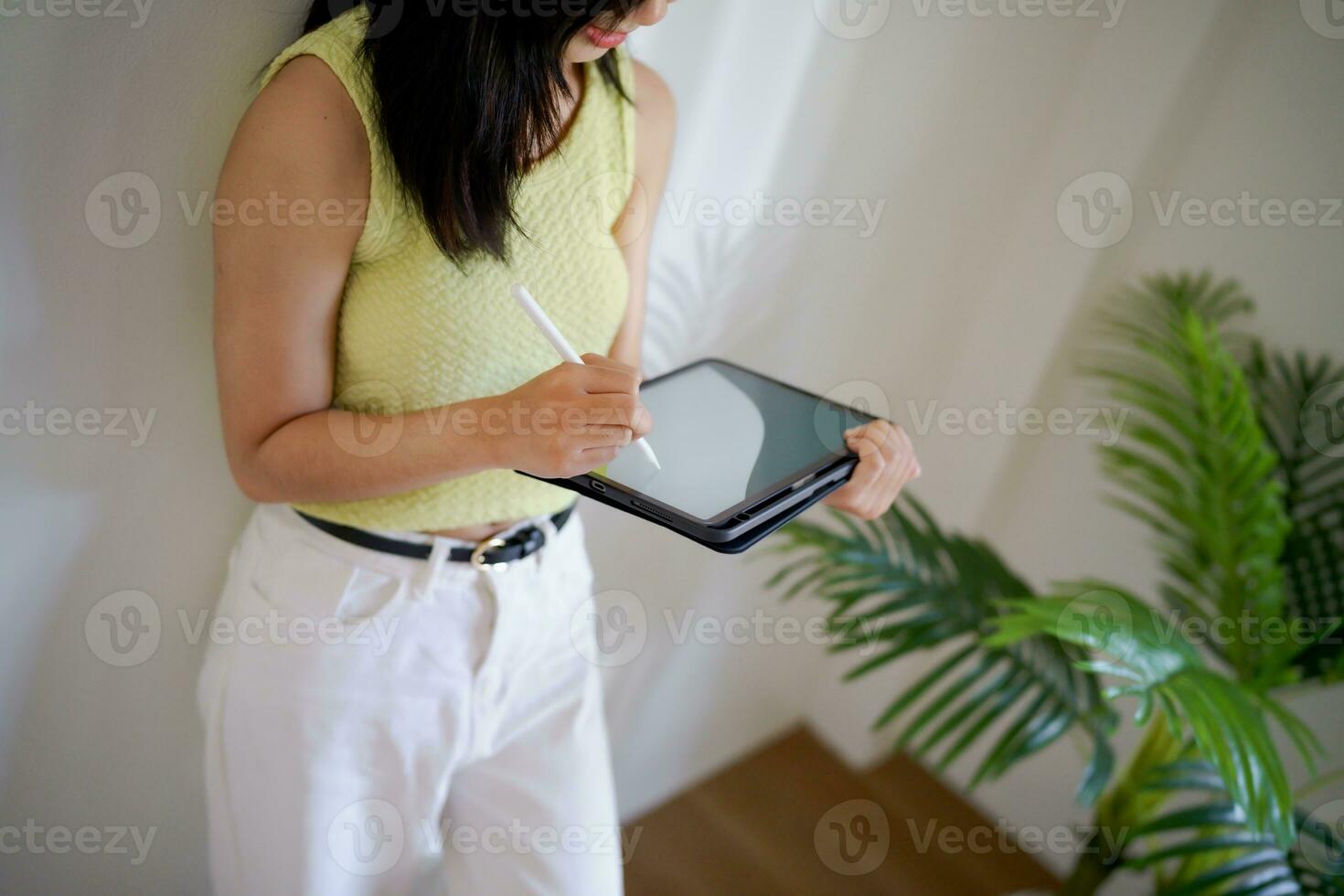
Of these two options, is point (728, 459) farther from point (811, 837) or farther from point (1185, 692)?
point (811, 837)

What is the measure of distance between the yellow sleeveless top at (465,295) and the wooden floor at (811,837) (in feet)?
3.37

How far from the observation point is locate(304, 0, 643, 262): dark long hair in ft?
2.30

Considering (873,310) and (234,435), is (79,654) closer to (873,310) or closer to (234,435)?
(234,435)

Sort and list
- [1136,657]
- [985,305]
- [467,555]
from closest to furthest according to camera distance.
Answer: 1. [467,555]
2. [1136,657]
3. [985,305]

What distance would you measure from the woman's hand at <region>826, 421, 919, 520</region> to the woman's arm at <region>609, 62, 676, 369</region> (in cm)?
24

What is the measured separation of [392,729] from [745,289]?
0.73 metres

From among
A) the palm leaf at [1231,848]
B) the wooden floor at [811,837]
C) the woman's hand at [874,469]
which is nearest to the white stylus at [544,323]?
the woman's hand at [874,469]

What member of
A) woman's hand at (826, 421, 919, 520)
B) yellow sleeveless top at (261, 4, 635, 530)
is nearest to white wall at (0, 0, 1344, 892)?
yellow sleeveless top at (261, 4, 635, 530)

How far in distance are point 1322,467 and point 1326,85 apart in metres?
0.52

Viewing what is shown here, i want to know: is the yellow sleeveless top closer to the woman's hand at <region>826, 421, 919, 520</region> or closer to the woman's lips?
the woman's lips

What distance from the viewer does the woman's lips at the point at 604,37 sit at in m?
0.72

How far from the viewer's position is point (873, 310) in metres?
1.53

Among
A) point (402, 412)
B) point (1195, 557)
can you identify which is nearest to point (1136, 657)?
point (1195, 557)

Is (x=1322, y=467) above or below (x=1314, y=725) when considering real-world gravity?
above
